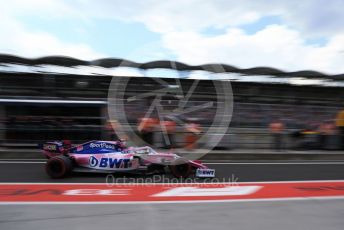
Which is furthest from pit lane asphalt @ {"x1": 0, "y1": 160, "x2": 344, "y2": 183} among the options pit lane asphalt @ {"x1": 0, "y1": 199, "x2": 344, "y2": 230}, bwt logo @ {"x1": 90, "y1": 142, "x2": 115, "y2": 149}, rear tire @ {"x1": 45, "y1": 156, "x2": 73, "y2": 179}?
pit lane asphalt @ {"x1": 0, "y1": 199, "x2": 344, "y2": 230}

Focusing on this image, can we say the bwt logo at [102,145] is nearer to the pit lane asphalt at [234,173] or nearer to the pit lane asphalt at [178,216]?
the pit lane asphalt at [234,173]

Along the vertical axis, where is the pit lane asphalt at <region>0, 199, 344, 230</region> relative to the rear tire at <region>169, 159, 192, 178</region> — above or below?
below

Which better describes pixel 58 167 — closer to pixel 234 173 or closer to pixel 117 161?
pixel 117 161

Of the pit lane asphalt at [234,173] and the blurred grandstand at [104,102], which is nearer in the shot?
the pit lane asphalt at [234,173]

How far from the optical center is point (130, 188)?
8.34 m

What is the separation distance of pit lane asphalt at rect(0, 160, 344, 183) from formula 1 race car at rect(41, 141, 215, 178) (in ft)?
0.71

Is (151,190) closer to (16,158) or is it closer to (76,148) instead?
(76,148)

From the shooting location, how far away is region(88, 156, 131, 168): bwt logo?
30.9ft

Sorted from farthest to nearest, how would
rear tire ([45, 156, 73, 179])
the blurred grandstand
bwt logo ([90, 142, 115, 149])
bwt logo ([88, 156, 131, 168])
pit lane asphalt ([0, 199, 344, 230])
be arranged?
the blurred grandstand < bwt logo ([90, 142, 115, 149]) < bwt logo ([88, 156, 131, 168]) < rear tire ([45, 156, 73, 179]) < pit lane asphalt ([0, 199, 344, 230])

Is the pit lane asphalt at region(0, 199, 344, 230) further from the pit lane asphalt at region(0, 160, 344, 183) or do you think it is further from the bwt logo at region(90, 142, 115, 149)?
the bwt logo at region(90, 142, 115, 149)

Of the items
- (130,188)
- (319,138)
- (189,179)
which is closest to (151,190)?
(130,188)

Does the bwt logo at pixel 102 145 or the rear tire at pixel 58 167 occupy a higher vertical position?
the bwt logo at pixel 102 145

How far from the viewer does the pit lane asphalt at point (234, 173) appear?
9430mm
